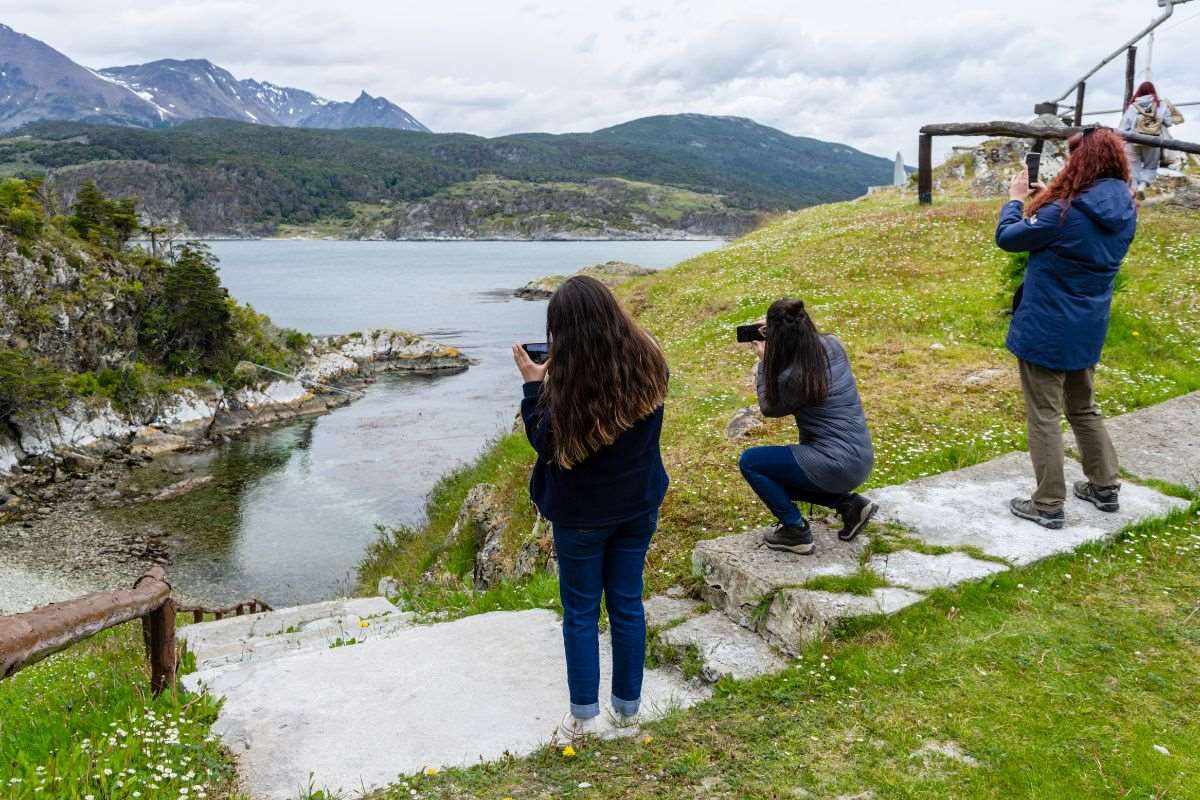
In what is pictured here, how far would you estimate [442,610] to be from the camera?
773 centimetres

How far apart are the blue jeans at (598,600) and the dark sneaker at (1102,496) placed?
4437mm

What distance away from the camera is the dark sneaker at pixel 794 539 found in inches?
238

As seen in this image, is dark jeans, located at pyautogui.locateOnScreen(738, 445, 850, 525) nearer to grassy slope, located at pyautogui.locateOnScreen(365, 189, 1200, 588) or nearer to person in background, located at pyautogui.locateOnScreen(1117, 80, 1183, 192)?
grassy slope, located at pyautogui.locateOnScreen(365, 189, 1200, 588)

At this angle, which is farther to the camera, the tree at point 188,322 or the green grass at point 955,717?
the tree at point 188,322

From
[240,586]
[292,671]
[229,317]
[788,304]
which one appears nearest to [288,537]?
[240,586]

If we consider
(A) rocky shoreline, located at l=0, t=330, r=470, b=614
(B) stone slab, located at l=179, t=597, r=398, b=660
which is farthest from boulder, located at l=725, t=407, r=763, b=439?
(A) rocky shoreline, located at l=0, t=330, r=470, b=614

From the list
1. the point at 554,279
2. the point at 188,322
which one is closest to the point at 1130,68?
the point at 188,322

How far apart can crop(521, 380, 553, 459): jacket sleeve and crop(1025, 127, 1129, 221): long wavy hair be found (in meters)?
4.42

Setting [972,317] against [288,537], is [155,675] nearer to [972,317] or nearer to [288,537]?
[972,317]

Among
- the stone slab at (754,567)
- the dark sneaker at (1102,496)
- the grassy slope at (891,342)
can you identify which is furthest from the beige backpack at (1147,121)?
the stone slab at (754,567)

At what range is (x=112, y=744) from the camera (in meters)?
4.12

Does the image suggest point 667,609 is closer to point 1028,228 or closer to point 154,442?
point 1028,228

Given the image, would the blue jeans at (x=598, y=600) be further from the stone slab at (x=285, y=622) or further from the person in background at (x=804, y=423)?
the stone slab at (x=285, y=622)

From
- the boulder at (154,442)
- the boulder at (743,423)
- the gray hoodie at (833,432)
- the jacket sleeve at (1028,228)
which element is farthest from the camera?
the boulder at (154,442)
